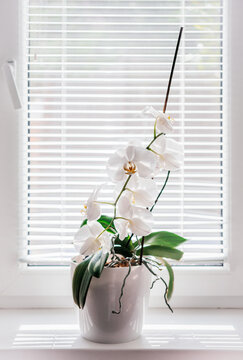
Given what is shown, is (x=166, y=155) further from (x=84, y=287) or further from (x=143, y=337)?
(x=143, y=337)

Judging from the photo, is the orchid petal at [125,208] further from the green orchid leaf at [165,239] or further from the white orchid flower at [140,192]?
the green orchid leaf at [165,239]

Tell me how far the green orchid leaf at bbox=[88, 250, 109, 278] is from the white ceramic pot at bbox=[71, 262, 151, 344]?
4 cm

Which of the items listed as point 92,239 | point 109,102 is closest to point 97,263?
point 92,239

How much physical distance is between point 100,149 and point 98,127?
0.20 ft

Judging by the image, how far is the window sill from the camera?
971 millimetres

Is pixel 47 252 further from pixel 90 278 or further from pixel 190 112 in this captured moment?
pixel 190 112

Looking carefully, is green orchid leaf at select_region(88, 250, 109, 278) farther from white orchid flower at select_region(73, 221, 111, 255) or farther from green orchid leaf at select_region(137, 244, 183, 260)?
green orchid leaf at select_region(137, 244, 183, 260)

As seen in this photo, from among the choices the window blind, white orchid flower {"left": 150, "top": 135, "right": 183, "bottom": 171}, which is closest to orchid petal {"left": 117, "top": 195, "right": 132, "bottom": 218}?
white orchid flower {"left": 150, "top": 135, "right": 183, "bottom": 171}

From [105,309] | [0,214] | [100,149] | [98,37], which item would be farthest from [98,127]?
[105,309]

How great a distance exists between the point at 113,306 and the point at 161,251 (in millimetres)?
168

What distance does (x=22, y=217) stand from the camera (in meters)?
1.20

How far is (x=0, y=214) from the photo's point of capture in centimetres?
119

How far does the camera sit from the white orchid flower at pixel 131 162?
90cm

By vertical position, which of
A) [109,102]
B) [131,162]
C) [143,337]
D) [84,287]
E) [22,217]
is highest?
[109,102]
